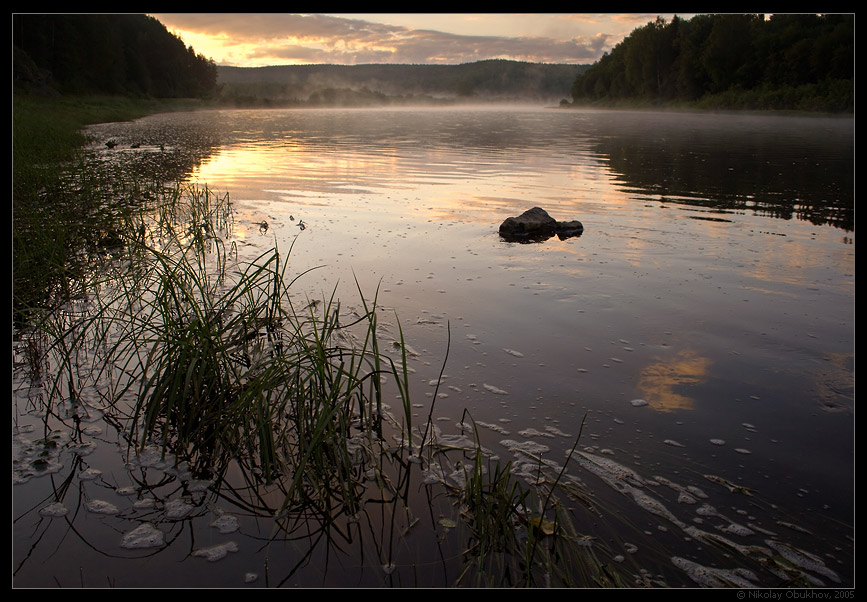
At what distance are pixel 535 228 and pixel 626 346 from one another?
4.75 m

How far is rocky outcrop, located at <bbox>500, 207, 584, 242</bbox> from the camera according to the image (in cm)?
1008

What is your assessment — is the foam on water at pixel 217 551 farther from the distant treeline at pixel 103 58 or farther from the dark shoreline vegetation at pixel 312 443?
the distant treeline at pixel 103 58

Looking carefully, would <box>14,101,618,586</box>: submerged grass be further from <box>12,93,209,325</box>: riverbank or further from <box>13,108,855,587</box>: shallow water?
<box>12,93,209,325</box>: riverbank

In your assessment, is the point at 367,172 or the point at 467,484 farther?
the point at 367,172

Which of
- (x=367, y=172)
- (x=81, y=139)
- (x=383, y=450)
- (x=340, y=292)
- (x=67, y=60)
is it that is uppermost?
(x=67, y=60)

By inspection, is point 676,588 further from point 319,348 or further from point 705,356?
point 705,356

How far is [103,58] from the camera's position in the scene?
237ft

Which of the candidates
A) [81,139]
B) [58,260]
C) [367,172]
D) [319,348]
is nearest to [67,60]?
[81,139]

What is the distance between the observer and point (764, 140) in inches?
1198

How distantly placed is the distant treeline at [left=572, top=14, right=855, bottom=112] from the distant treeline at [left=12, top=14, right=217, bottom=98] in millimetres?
69294

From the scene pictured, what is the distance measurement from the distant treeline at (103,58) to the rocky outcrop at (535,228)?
45.4 meters

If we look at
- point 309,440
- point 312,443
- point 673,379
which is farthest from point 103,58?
point 312,443

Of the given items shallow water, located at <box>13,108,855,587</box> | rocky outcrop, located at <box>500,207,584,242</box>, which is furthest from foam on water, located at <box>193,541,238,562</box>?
rocky outcrop, located at <box>500,207,584,242</box>

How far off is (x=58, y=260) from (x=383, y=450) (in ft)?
15.7
